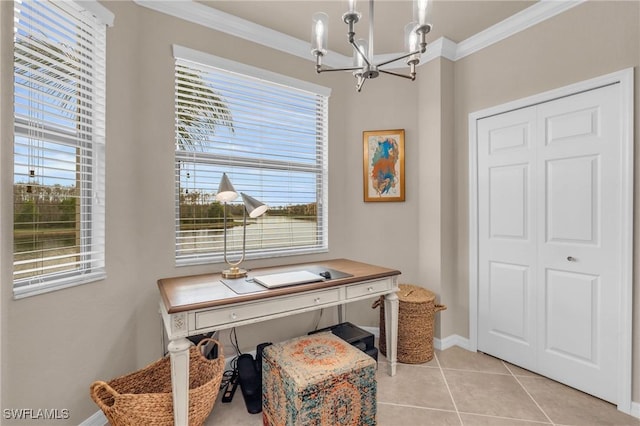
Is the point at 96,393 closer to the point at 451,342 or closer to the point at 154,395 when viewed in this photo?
the point at 154,395

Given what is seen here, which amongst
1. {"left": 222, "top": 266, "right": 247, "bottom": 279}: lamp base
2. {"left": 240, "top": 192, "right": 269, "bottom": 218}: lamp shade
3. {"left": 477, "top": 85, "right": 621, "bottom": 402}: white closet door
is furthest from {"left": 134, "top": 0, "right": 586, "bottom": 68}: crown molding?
{"left": 222, "top": 266, "right": 247, "bottom": 279}: lamp base

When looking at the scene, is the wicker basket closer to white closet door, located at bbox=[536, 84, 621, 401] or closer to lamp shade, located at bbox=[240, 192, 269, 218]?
lamp shade, located at bbox=[240, 192, 269, 218]

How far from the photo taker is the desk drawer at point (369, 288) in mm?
2014

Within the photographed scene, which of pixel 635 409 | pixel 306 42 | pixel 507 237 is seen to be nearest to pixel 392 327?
pixel 507 237

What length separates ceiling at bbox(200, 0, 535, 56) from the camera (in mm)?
2137

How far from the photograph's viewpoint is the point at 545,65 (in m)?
2.17

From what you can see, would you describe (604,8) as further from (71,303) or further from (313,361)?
(71,303)

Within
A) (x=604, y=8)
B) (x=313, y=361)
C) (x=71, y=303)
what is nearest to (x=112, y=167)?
(x=71, y=303)

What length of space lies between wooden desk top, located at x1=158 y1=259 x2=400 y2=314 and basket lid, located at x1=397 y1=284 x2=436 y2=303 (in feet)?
1.39

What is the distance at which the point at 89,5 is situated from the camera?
5.36ft

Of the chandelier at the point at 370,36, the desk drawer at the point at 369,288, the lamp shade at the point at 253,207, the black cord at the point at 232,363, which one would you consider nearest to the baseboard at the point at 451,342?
the desk drawer at the point at 369,288

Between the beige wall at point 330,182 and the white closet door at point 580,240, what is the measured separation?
0.51 feet

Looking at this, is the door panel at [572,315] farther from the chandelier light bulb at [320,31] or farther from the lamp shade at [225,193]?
the lamp shade at [225,193]

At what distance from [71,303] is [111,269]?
0.89 feet
